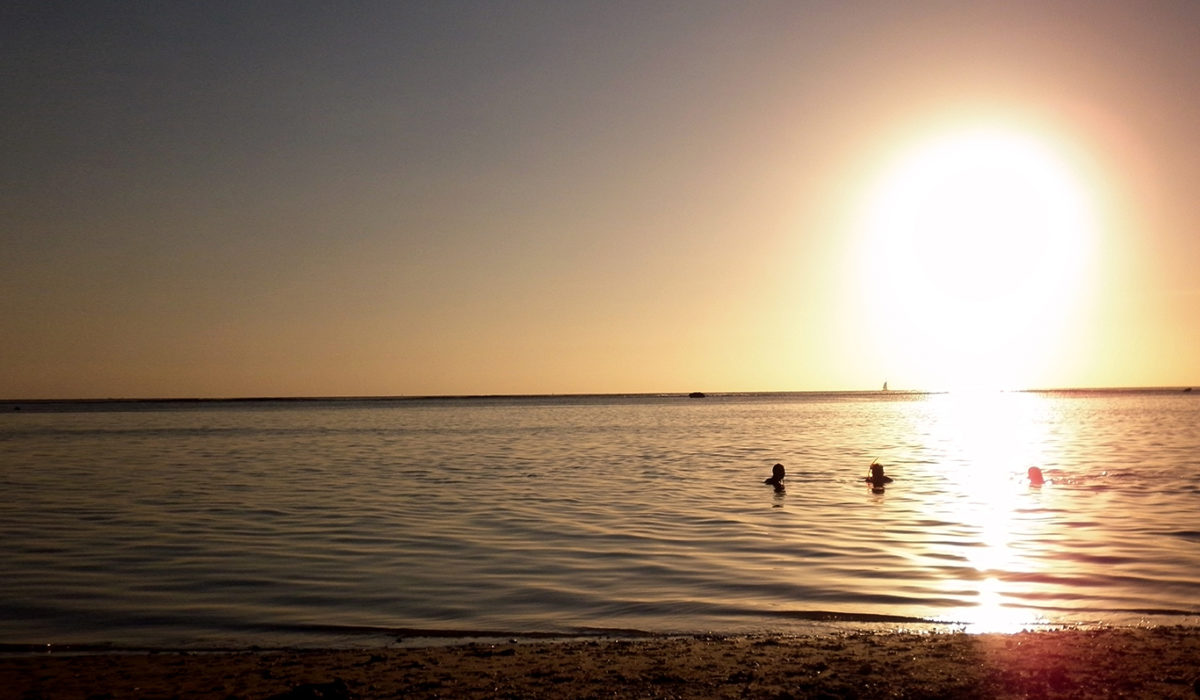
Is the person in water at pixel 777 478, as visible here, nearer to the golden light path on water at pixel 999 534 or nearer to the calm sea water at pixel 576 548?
the calm sea water at pixel 576 548

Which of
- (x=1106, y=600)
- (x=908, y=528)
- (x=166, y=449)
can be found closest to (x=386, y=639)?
(x=1106, y=600)

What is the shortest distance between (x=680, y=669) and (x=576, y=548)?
902 cm

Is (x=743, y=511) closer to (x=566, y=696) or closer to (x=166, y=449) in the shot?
(x=566, y=696)

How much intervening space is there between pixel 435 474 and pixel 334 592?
805 inches

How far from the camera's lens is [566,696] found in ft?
26.9

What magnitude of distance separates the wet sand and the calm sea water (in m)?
1.29

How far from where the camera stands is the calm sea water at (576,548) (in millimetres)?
12414

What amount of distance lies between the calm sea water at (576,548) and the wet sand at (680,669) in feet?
4.25

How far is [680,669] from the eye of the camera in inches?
357

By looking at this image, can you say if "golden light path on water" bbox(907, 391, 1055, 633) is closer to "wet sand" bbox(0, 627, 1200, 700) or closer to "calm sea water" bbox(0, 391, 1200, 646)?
"calm sea water" bbox(0, 391, 1200, 646)

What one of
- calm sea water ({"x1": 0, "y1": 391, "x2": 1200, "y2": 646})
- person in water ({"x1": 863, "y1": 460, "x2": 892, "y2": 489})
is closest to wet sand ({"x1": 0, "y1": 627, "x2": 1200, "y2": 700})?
calm sea water ({"x1": 0, "y1": 391, "x2": 1200, "y2": 646})

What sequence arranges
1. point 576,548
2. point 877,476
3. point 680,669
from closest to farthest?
point 680,669 → point 576,548 → point 877,476

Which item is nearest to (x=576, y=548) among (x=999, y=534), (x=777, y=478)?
(x=999, y=534)

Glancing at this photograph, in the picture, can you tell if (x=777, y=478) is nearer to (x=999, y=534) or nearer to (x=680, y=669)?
(x=999, y=534)
